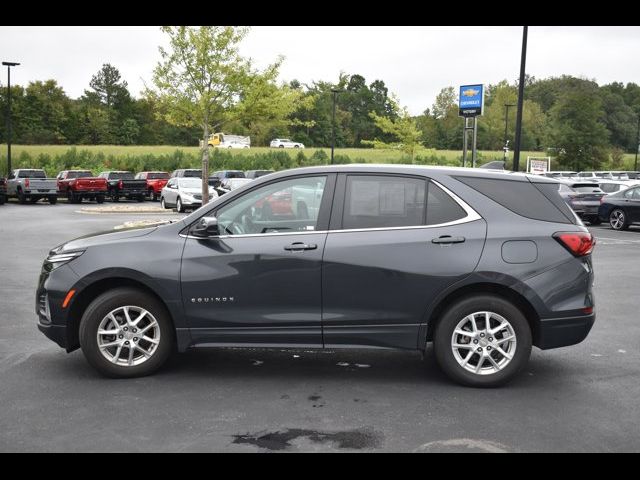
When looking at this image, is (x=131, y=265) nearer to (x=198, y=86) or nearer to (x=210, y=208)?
(x=210, y=208)

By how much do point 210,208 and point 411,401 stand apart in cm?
223

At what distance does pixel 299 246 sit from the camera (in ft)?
18.1

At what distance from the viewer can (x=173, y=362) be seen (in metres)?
6.24

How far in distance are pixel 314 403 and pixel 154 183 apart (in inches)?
1527

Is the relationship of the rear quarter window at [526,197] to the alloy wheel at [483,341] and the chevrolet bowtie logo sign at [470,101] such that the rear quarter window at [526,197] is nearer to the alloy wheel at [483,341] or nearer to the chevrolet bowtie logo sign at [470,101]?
the alloy wheel at [483,341]

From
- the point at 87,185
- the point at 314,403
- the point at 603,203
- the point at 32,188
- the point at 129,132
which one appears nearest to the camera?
the point at 314,403

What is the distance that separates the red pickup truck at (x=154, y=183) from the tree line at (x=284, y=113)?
5.53 metres

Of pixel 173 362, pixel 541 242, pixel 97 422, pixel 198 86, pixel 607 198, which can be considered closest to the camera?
pixel 97 422

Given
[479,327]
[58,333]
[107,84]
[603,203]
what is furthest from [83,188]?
[107,84]

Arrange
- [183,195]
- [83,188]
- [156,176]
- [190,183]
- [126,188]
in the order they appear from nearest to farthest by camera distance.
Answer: [183,195] → [190,183] → [83,188] → [126,188] → [156,176]

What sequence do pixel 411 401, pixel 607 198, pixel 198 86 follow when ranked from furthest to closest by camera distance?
pixel 198 86 → pixel 607 198 → pixel 411 401

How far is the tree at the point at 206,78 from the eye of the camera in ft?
90.8

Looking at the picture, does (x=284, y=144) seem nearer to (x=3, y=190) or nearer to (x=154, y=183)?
(x=154, y=183)
